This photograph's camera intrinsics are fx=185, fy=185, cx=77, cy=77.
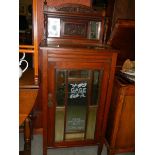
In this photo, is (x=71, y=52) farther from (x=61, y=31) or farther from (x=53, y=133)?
(x=53, y=133)

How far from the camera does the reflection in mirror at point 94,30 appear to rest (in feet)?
6.09

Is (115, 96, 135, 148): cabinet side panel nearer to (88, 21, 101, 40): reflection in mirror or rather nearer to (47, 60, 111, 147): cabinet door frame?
(47, 60, 111, 147): cabinet door frame

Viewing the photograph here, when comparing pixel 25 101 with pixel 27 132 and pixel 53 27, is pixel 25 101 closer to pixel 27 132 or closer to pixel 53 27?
pixel 27 132

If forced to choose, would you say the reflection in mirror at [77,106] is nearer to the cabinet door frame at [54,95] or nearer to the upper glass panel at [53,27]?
the cabinet door frame at [54,95]

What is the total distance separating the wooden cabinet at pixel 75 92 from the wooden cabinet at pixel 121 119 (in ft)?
0.35

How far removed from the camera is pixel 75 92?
1.74 m

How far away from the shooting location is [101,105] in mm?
1816

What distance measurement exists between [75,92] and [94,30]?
0.67 m

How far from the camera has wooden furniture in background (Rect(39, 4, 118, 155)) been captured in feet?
5.26

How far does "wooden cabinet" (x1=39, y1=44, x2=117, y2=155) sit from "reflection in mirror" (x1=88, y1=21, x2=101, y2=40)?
267 mm

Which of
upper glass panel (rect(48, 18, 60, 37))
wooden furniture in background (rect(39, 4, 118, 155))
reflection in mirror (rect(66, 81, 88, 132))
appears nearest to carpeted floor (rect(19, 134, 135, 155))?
wooden furniture in background (rect(39, 4, 118, 155))

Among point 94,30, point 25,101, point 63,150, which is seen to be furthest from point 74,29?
point 63,150
